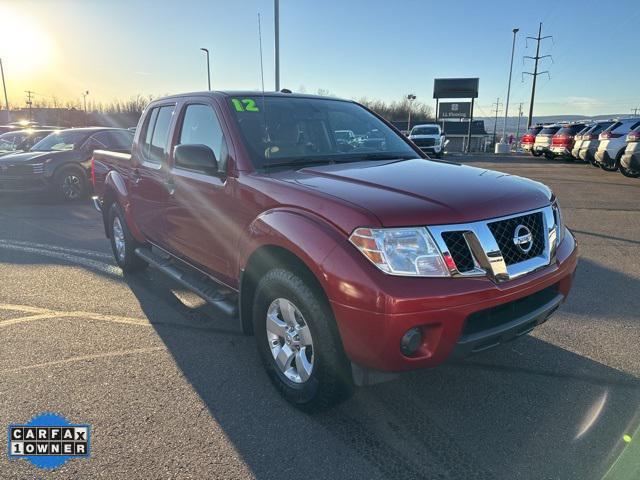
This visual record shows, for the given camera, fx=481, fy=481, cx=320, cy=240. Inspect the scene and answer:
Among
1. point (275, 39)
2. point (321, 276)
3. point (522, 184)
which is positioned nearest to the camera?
point (321, 276)

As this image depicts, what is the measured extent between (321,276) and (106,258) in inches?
195

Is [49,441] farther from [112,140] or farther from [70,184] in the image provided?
[112,140]

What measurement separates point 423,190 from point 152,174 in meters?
2.83

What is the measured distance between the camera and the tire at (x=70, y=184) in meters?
11.2

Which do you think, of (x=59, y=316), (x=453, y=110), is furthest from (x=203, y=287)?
(x=453, y=110)

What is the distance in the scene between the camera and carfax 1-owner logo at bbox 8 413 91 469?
8.49 feet

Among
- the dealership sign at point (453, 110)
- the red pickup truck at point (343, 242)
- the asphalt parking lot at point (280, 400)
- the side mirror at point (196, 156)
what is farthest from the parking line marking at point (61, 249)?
the dealership sign at point (453, 110)

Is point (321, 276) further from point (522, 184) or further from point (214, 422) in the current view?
point (522, 184)

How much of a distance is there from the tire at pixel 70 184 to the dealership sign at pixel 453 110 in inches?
1457

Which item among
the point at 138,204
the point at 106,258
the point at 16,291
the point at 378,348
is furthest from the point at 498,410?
the point at 106,258

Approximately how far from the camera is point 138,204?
4.93 m

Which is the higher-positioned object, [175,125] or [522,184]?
[175,125]

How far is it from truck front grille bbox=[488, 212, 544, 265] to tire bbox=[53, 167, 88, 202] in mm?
11210

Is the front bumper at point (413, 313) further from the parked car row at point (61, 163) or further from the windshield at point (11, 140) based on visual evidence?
the windshield at point (11, 140)
